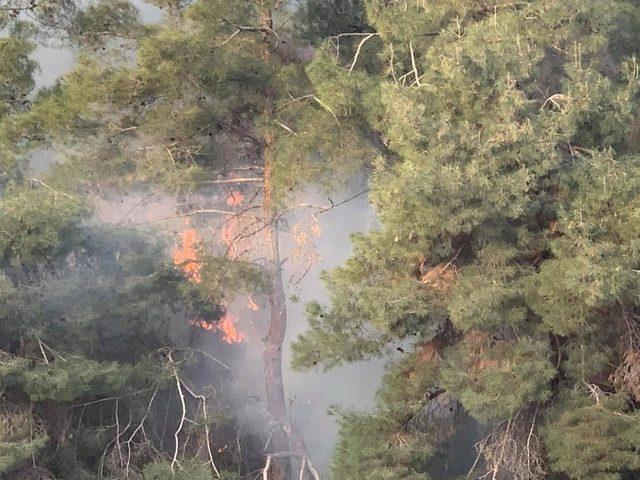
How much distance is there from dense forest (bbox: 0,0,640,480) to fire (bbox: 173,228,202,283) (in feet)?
0.19

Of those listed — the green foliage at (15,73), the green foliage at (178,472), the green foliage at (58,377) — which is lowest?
the green foliage at (178,472)

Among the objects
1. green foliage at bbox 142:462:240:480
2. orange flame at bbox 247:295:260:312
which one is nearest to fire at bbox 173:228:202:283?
orange flame at bbox 247:295:260:312

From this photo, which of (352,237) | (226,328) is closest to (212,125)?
(352,237)

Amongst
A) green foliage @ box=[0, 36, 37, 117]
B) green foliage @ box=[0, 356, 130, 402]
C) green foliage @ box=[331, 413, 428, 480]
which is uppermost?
green foliage @ box=[0, 36, 37, 117]

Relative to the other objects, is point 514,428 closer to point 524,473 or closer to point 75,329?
point 524,473

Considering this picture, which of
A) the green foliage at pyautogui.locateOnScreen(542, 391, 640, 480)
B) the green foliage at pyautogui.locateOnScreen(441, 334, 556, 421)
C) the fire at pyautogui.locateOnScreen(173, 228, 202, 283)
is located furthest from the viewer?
the fire at pyautogui.locateOnScreen(173, 228, 202, 283)

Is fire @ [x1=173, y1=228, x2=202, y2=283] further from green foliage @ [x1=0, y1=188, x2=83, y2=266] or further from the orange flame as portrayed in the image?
green foliage @ [x1=0, y1=188, x2=83, y2=266]

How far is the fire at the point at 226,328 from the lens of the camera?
10.6m

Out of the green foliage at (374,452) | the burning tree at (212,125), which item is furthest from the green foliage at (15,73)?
the green foliage at (374,452)

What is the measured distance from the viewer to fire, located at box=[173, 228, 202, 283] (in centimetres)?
893

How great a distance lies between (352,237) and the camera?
7.05 meters

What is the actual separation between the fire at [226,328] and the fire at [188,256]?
953 millimetres

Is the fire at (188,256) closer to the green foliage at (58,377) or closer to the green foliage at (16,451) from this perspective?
the green foliage at (58,377)

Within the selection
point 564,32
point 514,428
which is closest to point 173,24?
point 564,32
